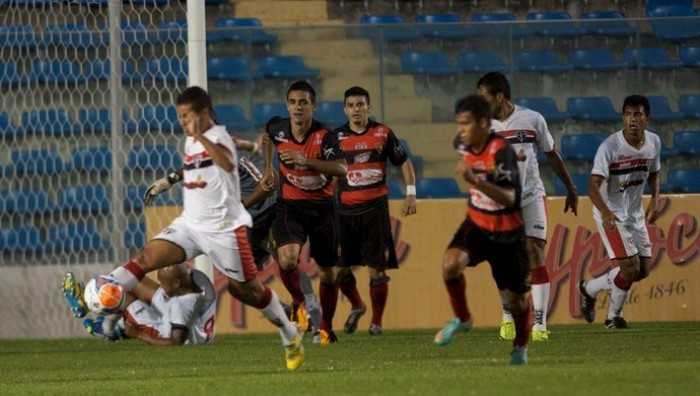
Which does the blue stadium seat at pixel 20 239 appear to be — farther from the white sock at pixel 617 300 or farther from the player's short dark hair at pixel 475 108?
the player's short dark hair at pixel 475 108

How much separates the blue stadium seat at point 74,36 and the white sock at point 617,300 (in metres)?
4.85

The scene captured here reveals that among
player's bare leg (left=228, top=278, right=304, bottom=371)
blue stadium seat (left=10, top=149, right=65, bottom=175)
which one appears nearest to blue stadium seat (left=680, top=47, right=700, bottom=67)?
blue stadium seat (left=10, top=149, right=65, bottom=175)

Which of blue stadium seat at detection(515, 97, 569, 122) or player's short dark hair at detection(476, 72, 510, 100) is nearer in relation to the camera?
player's short dark hair at detection(476, 72, 510, 100)

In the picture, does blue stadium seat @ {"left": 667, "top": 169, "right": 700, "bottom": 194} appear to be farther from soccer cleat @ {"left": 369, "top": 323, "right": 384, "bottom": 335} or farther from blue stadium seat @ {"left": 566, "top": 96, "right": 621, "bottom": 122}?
soccer cleat @ {"left": 369, "top": 323, "right": 384, "bottom": 335}

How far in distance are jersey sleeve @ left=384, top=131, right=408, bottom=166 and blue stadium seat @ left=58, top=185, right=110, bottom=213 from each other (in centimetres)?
289

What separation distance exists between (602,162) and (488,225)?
434 cm

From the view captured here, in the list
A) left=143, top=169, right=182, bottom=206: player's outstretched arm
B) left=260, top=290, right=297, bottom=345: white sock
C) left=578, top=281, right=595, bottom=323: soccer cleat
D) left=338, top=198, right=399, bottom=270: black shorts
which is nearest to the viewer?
left=260, top=290, right=297, bottom=345: white sock

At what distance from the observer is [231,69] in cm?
1575

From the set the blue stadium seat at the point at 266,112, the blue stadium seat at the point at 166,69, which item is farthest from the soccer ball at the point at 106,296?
the blue stadium seat at the point at 266,112

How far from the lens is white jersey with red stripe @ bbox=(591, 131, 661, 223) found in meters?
13.4

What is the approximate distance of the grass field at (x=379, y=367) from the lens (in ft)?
27.1

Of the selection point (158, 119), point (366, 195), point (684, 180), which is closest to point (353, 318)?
point (366, 195)

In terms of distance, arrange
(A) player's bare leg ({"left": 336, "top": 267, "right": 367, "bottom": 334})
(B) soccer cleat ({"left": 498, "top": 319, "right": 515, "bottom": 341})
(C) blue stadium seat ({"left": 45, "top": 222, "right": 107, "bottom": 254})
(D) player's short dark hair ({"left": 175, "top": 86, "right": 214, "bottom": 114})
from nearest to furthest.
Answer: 1. (D) player's short dark hair ({"left": 175, "top": 86, "right": 214, "bottom": 114})
2. (B) soccer cleat ({"left": 498, "top": 319, "right": 515, "bottom": 341})
3. (A) player's bare leg ({"left": 336, "top": 267, "right": 367, "bottom": 334})
4. (C) blue stadium seat ({"left": 45, "top": 222, "right": 107, "bottom": 254})

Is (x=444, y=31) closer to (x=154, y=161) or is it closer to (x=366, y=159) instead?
(x=366, y=159)
